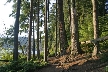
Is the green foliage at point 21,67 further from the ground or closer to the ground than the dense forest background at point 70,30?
closer to the ground

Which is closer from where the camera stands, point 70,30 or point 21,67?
point 21,67

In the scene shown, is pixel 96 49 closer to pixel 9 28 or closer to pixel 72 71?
pixel 72 71

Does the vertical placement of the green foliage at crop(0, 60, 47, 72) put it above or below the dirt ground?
below

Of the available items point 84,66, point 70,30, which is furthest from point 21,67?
point 70,30

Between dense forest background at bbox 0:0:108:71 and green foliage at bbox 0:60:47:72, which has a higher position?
dense forest background at bbox 0:0:108:71

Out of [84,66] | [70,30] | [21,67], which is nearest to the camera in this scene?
[84,66]

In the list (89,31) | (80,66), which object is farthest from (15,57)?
(89,31)

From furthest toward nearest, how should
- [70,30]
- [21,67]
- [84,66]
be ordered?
[70,30]
[21,67]
[84,66]

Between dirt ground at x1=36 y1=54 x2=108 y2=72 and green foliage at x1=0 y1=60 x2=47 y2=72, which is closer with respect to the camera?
dirt ground at x1=36 y1=54 x2=108 y2=72

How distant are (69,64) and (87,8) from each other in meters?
21.3

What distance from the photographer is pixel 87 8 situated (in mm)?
35562

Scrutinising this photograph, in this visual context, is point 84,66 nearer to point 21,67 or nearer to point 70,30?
point 21,67

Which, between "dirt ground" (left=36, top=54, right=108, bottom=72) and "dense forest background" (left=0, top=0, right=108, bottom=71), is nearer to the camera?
"dirt ground" (left=36, top=54, right=108, bottom=72)

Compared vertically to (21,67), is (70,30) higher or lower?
higher
